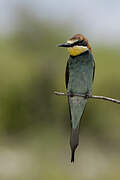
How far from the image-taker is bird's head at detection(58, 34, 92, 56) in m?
1.93

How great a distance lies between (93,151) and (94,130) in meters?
0.54

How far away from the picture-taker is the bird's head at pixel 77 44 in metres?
1.93

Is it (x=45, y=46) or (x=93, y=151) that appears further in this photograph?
(x=45, y=46)

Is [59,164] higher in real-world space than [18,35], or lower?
lower

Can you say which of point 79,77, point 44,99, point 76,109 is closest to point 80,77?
point 79,77

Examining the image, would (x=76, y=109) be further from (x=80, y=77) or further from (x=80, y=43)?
(x=80, y=43)

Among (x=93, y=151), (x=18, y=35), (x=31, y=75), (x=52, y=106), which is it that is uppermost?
(x=18, y=35)

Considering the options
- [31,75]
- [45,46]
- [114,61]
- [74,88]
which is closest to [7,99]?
[31,75]

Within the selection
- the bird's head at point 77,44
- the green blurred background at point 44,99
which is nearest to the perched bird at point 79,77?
the bird's head at point 77,44

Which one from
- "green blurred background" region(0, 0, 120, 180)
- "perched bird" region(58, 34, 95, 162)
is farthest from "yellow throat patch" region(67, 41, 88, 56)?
"green blurred background" region(0, 0, 120, 180)

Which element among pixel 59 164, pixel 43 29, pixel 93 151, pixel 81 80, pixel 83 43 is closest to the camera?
pixel 83 43

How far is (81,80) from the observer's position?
2.13 meters

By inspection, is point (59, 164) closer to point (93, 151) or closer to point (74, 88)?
point (93, 151)

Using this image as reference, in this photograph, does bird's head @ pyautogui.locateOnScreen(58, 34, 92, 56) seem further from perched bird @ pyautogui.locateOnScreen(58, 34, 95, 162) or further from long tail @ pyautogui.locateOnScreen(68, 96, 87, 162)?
long tail @ pyautogui.locateOnScreen(68, 96, 87, 162)
